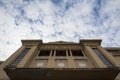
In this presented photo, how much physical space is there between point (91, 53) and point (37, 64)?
677 cm

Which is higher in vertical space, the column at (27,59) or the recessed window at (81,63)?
the column at (27,59)

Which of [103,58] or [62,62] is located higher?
[103,58]

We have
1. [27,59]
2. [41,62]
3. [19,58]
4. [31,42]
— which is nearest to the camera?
[27,59]

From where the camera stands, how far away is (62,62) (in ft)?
56.1

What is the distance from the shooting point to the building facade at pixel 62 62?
12.4 meters

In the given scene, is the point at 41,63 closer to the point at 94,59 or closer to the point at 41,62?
the point at 41,62

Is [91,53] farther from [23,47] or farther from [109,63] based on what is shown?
[23,47]

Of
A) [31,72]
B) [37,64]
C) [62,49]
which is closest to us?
[31,72]

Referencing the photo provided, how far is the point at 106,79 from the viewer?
12.8 m

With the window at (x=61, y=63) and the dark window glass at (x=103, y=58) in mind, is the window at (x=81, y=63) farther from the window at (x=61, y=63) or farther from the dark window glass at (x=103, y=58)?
the dark window glass at (x=103, y=58)

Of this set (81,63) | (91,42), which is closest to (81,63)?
(81,63)

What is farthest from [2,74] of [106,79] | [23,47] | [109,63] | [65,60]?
[109,63]

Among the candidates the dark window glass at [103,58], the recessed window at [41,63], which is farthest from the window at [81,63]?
the recessed window at [41,63]

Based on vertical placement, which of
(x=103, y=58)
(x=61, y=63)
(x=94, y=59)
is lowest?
(x=61, y=63)
